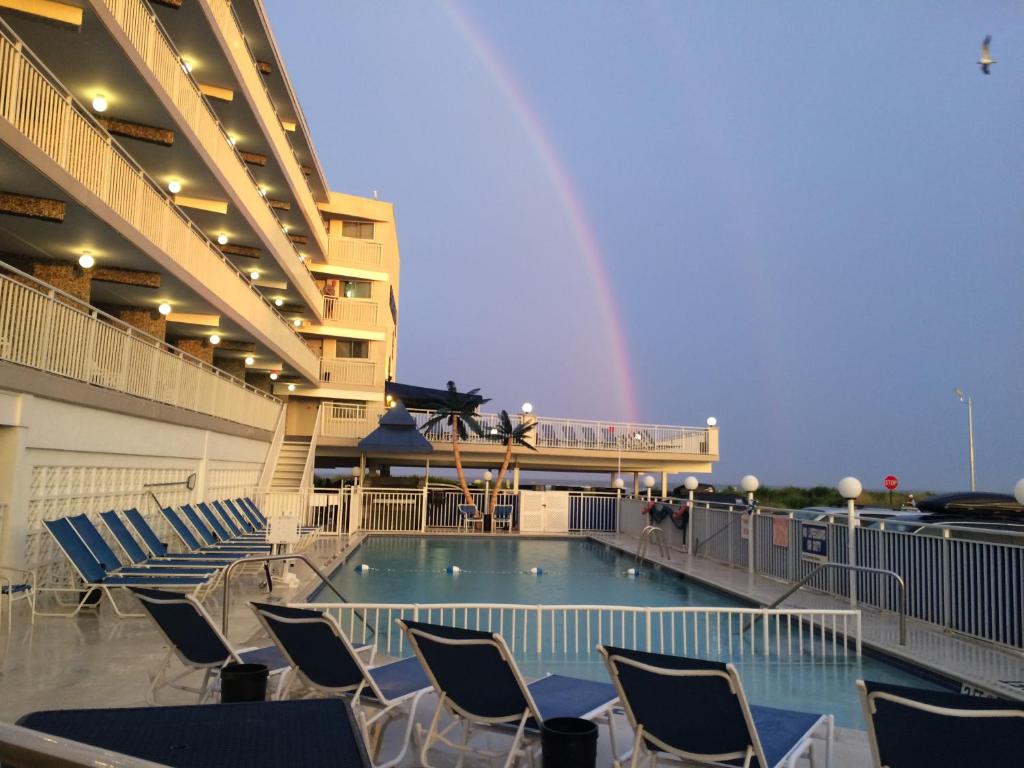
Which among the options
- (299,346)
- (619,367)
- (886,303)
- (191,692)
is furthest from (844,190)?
(191,692)

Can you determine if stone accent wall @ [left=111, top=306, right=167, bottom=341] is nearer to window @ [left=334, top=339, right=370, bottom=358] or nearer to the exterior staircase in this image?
the exterior staircase

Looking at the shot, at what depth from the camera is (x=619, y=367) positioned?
7800cm

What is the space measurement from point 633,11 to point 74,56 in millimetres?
35962

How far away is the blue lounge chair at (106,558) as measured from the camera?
9.44m

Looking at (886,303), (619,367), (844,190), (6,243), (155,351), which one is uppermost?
(844,190)

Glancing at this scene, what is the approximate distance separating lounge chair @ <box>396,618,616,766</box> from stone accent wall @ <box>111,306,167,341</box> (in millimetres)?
15484

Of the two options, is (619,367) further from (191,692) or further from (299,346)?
(191,692)

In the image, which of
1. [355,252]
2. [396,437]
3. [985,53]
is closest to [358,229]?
[355,252]

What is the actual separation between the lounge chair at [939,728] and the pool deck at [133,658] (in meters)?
1.66

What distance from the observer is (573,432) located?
3097cm

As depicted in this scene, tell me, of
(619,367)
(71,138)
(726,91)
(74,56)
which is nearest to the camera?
(71,138)

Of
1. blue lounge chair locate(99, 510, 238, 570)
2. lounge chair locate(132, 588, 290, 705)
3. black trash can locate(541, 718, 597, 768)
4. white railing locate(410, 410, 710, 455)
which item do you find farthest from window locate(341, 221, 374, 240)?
black trash can locate(541, 718, 597, 768)

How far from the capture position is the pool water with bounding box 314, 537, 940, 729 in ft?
25.2

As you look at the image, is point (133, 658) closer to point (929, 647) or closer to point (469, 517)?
point (929, 647)
